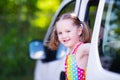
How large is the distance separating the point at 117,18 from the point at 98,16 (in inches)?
5.6

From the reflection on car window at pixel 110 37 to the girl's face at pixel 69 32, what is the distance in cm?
19

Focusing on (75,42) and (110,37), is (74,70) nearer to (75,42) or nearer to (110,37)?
(75,42)

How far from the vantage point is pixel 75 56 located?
4.47m

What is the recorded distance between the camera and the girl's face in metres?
4.50

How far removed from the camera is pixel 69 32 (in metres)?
4.50

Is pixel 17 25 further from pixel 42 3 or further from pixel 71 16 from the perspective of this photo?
pixel 71 16

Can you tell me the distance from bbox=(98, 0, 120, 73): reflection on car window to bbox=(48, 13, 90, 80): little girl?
0.43 ft

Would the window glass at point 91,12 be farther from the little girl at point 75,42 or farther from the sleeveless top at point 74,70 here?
the sleeveless top at point 74,70

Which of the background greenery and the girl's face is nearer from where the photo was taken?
the girl's face

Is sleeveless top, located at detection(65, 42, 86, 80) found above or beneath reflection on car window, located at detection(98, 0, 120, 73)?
beneath

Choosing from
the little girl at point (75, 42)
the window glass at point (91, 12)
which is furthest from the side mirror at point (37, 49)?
the little girl at point (75, 42)

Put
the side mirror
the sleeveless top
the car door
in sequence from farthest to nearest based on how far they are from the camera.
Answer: the side mirror → the sleeveless top → the car door

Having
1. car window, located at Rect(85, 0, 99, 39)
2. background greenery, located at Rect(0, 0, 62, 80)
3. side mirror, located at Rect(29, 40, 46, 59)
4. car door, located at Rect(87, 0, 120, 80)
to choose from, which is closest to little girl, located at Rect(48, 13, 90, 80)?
car door, located at Rect(87, 0, 120, 80)

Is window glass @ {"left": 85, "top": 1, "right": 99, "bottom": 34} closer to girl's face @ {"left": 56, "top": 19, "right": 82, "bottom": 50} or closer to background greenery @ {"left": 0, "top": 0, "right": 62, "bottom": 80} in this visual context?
girl's face @ {"left": 56, "top": 19, "right": 82, "bottom": 50}
